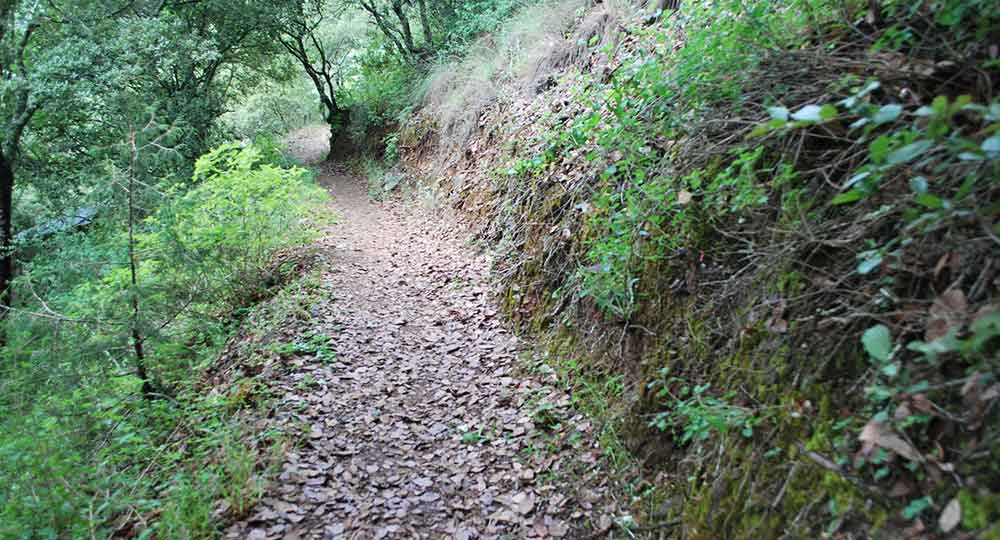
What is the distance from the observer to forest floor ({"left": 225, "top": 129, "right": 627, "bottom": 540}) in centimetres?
351

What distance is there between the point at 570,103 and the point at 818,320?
491cm

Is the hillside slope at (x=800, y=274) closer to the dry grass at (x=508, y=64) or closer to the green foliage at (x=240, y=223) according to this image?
the dry grass at (x=508, y=64)

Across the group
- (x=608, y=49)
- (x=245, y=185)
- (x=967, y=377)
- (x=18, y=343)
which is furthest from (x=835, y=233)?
(x=245, y=185)

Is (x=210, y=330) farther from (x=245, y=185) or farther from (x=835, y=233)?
(x=835, y=233)

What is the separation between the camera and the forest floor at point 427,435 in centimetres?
351

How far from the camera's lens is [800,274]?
2.75 meters

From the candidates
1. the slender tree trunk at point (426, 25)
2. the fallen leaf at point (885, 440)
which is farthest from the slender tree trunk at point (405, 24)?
the fallen leaf at point (885, 440)

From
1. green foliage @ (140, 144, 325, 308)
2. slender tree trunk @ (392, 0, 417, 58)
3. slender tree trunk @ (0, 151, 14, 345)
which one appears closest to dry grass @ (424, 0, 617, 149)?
slender tree trunk @ (392, 0, 417, 58)

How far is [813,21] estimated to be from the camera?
3178 millimetres

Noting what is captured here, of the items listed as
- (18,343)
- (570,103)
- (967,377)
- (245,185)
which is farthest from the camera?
(245,185)

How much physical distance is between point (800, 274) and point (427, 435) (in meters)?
3.06

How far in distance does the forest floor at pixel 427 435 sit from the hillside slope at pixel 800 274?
47 centimetres

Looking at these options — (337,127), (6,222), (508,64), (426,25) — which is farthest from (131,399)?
(337,127)

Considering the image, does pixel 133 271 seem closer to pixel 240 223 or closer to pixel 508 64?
pixel 240 223
